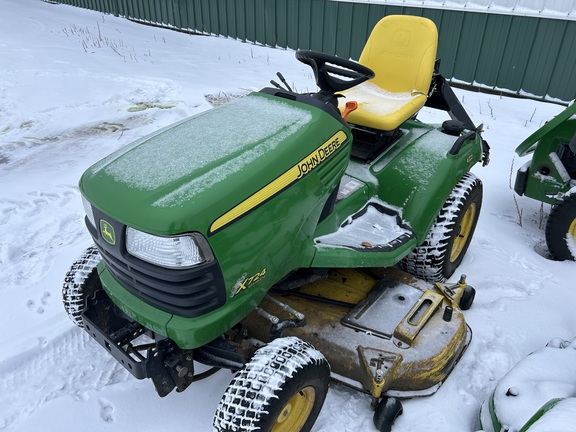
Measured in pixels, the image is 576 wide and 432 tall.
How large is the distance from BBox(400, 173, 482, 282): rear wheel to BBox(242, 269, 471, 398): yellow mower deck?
24 centimetres

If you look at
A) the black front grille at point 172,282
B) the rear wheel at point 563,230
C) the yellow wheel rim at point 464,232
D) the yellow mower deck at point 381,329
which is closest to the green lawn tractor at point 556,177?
the rear wheel at point 563,230

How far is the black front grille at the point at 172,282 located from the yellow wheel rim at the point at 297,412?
1.77 ft

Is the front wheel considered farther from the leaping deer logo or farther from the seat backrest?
the seat backrest

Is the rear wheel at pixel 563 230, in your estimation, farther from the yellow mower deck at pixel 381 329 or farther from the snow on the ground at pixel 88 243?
the yellow mower deck at pixel 381 329

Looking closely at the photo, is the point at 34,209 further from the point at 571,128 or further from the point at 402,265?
the point at 571,128

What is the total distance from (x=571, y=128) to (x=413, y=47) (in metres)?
1.27

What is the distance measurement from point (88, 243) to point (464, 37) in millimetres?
5485

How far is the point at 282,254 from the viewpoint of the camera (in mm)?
2014

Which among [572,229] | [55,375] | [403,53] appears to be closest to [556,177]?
[572,229]

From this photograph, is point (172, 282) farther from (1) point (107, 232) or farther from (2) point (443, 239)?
(2) point (443, 239)

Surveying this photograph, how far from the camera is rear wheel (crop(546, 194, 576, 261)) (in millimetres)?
3201

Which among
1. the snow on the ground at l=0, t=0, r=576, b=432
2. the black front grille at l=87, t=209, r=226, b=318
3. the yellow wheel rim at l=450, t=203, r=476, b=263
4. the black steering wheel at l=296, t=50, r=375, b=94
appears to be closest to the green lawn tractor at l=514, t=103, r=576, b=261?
the snow on the ground at l=0, t=0, r=576, b=432

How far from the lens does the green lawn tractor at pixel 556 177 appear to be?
3246mm

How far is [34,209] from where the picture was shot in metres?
3.68
